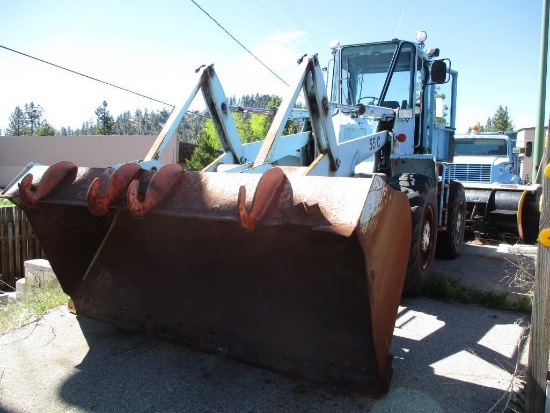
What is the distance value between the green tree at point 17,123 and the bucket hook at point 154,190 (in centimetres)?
8313

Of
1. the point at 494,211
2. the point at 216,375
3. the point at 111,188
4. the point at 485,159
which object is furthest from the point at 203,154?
the point at 111,188

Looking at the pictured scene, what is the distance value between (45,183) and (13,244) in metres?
5.51

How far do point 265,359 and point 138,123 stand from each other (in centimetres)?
14851

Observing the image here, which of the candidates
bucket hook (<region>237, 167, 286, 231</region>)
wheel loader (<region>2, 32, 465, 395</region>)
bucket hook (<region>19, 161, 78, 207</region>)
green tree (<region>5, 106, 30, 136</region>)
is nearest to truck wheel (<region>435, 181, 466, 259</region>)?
wheel loader (<region>2, 32, 465, 395</region>)

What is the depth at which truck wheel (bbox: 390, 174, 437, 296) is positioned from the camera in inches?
181

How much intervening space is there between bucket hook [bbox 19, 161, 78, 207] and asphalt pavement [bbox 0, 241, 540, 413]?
125 cm

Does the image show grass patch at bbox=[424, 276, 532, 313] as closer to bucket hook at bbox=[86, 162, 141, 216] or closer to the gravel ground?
the gravel ground

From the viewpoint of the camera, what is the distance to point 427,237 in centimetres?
536

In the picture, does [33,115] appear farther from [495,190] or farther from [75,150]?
[495,190]

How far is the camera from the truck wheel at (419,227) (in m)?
4.61

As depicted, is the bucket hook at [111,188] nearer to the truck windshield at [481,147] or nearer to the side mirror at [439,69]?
the side mirror at [439,69]

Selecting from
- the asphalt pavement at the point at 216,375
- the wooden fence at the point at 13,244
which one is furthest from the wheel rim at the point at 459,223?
the wooden fence at the point at 13,244

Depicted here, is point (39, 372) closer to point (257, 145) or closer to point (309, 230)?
point (309, 230)

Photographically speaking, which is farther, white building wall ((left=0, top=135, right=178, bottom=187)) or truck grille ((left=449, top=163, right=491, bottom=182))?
white building wall ((left=0, top=135, right=178, bottom=187))
